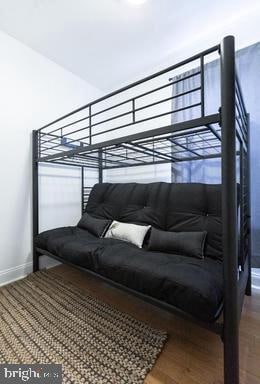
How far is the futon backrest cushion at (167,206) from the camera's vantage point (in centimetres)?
157

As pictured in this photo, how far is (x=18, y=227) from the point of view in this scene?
6.59 ft

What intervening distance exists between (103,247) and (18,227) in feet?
3.33

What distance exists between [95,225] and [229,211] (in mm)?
1405

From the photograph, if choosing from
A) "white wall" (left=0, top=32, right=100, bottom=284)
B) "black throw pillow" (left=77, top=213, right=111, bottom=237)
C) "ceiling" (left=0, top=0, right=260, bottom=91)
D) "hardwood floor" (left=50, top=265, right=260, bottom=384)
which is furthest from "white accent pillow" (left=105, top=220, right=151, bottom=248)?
"ceiling" (left=0, top=0, right=260, bottom=91)

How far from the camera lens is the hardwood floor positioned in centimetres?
95

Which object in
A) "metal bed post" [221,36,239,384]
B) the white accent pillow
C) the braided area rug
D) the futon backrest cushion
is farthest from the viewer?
the white accent pillow

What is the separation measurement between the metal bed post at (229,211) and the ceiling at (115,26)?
45.5 inches

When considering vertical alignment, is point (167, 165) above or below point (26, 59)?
below

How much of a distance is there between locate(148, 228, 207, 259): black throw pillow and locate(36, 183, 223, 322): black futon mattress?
0.20ft

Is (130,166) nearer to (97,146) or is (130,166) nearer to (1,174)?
(97,146)

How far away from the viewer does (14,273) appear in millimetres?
1955

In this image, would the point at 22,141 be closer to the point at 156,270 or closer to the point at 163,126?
the point at 163,126

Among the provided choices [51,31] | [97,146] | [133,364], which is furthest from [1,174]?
[133,364]

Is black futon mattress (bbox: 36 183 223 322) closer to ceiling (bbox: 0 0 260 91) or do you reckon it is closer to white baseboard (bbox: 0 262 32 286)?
white baseboard (bbox: 0 262 32 286)
